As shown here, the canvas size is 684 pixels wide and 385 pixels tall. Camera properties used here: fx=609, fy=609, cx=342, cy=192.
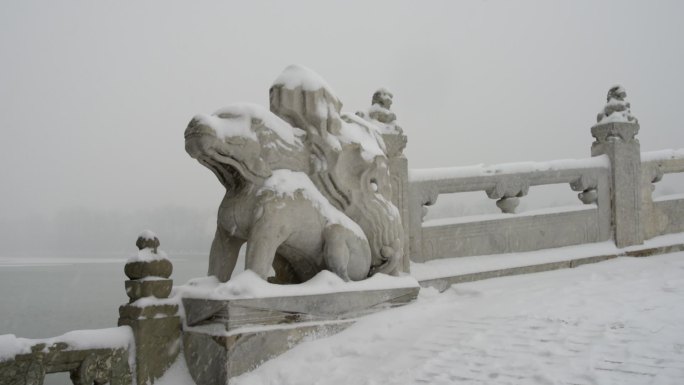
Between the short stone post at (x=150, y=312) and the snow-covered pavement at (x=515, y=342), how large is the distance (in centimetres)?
60

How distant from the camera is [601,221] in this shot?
700 cm

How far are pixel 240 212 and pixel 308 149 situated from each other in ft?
2.46

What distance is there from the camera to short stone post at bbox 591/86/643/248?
7039 millimetres

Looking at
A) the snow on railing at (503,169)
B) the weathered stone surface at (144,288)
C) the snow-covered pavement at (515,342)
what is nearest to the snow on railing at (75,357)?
the weathered stone surface at (144,288)

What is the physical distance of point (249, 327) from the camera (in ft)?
12.8

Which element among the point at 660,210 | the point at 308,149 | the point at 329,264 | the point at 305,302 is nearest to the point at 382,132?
the point at 308,149

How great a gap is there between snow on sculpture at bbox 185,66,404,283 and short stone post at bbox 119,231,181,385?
48cm

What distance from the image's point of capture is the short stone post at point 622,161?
23.1 ft

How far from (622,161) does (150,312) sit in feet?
18.5

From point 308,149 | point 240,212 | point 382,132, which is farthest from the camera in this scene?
point 382,132

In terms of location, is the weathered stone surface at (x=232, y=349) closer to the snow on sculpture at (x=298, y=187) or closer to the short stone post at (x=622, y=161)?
the snow on sculpture at (x=298, y=187)

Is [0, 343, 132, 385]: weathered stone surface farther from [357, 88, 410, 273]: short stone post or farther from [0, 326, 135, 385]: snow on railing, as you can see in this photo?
[357, 88, 410, 273]: short stone post

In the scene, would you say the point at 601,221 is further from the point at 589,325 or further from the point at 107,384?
the point at 107,384

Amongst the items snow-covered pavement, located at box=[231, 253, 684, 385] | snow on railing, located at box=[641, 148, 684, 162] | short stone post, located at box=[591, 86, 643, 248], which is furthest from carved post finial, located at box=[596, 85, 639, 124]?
snow-covered pavement, located at box=[231, 253, 684, 385]
